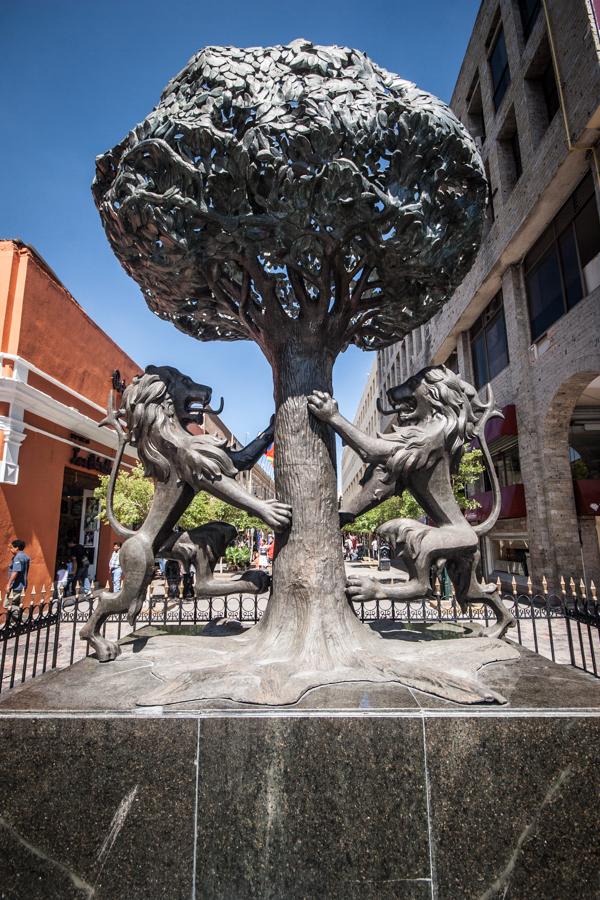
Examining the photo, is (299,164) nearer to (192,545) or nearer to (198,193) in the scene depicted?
(198,193)

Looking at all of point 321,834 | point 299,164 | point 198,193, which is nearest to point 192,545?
point 321,834

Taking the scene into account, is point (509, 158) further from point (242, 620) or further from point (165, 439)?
point (165, 439)

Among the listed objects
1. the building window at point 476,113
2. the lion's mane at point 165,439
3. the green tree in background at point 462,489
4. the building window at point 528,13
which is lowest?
the lion's mane at point 165,439

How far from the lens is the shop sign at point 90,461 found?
51.9ft

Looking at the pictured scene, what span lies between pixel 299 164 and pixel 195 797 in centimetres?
447

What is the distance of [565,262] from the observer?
14586 millimetres

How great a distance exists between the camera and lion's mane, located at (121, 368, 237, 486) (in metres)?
4.28

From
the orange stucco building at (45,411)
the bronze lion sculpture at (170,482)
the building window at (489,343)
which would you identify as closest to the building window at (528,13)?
the building window at (489,343)

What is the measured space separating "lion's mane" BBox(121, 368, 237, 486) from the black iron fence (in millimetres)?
1548

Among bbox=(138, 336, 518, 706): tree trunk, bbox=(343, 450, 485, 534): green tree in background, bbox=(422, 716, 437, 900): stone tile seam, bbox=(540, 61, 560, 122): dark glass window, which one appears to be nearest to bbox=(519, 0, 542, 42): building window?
bbox=(540, 61, 560, 122): dark glass window

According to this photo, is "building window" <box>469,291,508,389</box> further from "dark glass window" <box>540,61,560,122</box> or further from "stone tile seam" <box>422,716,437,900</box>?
"stone tile seam" <box>422,716,437,900</box>

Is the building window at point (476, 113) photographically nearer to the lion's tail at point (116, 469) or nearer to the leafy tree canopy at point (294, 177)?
the leafy tree canopy at point (294, 177)

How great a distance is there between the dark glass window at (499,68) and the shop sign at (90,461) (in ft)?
67.9

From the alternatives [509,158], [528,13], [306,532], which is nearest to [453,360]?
[509,158]
